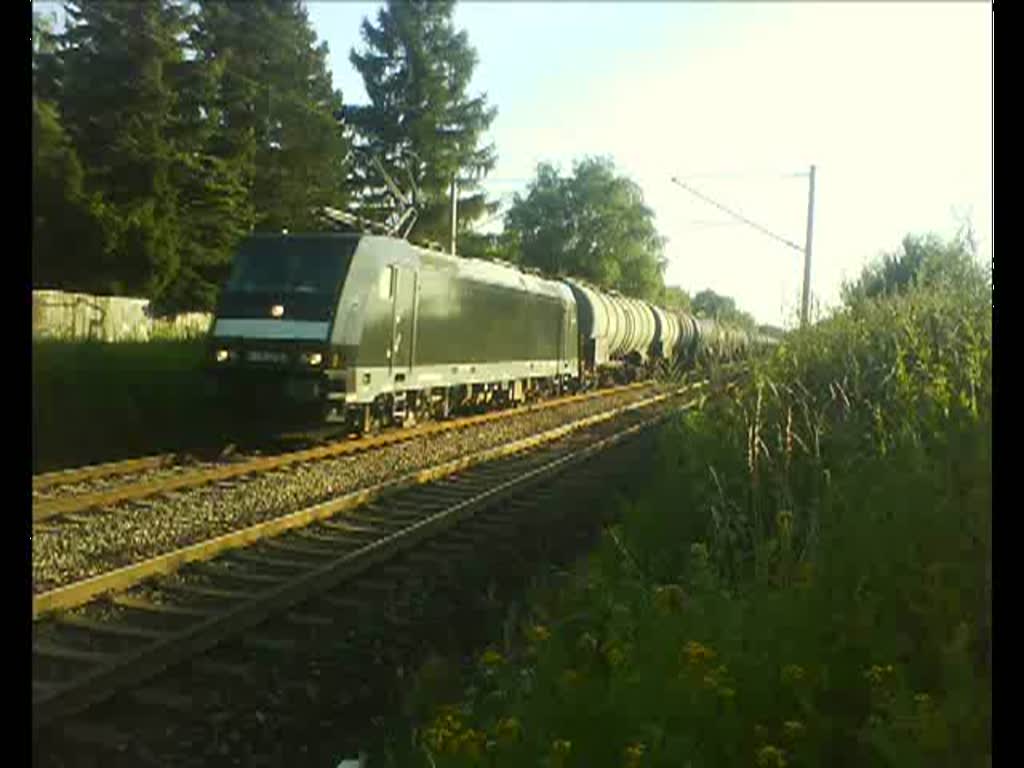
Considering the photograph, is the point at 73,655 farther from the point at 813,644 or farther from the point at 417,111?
the point at 417,111

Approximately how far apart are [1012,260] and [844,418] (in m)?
3.70

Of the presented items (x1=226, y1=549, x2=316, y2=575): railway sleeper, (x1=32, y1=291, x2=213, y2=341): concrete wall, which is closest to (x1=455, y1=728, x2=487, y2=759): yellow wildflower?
(x1=226, y1=549, x2=316, y2=575): railway sleeper

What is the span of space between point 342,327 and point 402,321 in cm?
175

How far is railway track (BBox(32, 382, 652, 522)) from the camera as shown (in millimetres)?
8966

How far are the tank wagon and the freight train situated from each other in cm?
2

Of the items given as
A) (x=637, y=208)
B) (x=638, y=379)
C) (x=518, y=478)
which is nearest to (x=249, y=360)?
(x=518, y=478)

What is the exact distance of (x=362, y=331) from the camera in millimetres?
12906

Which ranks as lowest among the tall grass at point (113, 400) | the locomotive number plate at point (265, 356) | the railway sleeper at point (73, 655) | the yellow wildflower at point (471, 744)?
the railway sleeper at point (73, 655)

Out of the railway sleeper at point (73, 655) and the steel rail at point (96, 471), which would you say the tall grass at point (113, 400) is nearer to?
the steel rail at point (96, 471)

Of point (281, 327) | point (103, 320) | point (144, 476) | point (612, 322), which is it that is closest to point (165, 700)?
point (103, 320)

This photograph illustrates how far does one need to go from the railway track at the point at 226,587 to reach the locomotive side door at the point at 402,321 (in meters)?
3.12

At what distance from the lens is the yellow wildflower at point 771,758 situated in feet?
9.64

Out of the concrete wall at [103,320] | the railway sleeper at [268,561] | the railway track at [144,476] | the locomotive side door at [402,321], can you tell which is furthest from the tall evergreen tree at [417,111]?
the railway sleeper at [268,561]
